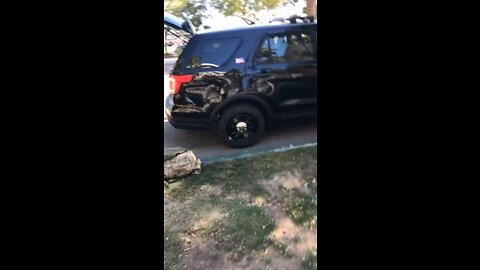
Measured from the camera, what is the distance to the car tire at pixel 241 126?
228 centimetres

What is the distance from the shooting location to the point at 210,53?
6.95 ft

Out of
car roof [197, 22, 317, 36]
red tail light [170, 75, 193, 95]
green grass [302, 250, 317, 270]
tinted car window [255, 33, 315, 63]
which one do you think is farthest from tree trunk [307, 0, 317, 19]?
green grass [302, 250, 317, 270]

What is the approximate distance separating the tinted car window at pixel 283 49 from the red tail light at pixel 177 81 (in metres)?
0.49

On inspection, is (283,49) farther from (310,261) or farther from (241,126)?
(310,261)

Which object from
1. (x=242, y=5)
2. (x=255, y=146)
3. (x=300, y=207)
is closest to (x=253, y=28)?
(x=242, y=5)

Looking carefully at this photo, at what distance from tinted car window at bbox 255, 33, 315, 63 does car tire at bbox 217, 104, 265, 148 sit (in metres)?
0.34

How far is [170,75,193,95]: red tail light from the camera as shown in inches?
77.8

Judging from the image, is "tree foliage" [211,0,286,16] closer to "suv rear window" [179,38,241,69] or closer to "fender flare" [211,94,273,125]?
"suv rear window" [179,38,241,69]

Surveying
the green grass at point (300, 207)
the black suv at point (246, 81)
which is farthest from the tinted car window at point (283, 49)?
the green grass at point (300, 207)
